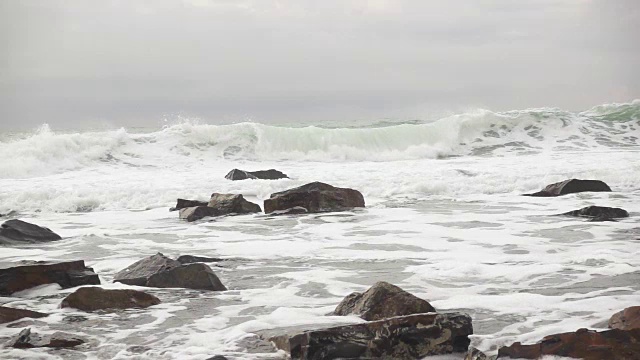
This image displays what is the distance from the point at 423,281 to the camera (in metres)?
5.75

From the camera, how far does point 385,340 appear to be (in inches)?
144

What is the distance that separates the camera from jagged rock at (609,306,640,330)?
3.63m

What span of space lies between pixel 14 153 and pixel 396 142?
468 inches

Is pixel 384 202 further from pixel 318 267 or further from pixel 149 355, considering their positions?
pixel 149 355

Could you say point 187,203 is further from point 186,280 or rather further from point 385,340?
point 385,340

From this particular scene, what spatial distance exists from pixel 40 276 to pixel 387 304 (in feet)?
8.71

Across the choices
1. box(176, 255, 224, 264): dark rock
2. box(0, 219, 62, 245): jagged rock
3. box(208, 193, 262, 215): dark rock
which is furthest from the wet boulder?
box(0, 219, 62, 245): jagged rock

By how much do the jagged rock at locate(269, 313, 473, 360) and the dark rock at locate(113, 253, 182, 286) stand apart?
6.89ft

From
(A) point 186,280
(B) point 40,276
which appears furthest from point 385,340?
(B) point 40,276

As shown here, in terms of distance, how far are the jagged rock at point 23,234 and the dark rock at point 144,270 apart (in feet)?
9.19

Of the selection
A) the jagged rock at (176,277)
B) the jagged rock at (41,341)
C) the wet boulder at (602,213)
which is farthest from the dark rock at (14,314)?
the wet boulder at (602,213)

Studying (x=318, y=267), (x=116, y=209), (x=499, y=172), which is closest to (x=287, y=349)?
(x=318, y=267)

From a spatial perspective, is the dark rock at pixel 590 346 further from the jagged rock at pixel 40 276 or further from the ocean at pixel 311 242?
the jagged rock at pixel 40 276

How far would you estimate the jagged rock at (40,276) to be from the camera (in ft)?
17.7
